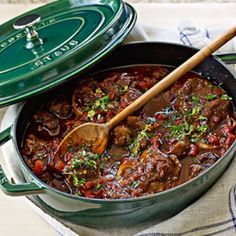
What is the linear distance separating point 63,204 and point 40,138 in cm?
35

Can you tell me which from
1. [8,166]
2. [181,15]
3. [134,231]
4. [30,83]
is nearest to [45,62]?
[30,83]

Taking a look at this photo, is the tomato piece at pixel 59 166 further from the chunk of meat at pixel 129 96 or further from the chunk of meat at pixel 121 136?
the chunk of meat at pixel 129 96

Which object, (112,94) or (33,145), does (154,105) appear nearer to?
(112,94)

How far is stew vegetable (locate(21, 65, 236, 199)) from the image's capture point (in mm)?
1640

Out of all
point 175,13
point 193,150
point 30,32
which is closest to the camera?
point 193,150

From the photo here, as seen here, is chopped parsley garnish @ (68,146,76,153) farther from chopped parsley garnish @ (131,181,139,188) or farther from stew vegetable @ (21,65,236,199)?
chopped parsley garnish @ (131,181,139,188)

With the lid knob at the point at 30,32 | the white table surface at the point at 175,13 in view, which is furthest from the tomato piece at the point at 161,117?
the white table surface at the point at 175,13

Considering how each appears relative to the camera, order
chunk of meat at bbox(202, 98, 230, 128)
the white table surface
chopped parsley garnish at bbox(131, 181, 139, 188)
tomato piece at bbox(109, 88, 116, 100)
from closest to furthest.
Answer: chopped parsley garnish at bbox(131, 181, 139, 188) → chunk of meat at bbox(202, 98, 230, 128) → tomato piece at bbox(109, 88, 116, 100) → the white table surface

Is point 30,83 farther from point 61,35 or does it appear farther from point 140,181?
point 140,181

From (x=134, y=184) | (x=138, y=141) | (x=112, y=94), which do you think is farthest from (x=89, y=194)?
(x=112, y=94)

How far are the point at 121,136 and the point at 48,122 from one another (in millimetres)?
285

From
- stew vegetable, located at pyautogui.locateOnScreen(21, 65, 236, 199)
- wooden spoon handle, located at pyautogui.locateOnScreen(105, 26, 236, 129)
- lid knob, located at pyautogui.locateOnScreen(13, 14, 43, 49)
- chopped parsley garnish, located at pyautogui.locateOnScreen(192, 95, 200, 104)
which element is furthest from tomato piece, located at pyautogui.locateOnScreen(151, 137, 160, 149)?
lid knob, located at pyautogui.locateOnScreen(13, 14, 43, 49)

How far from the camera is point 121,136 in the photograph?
175 centimetres

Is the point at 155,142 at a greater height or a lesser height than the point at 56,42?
lesser
